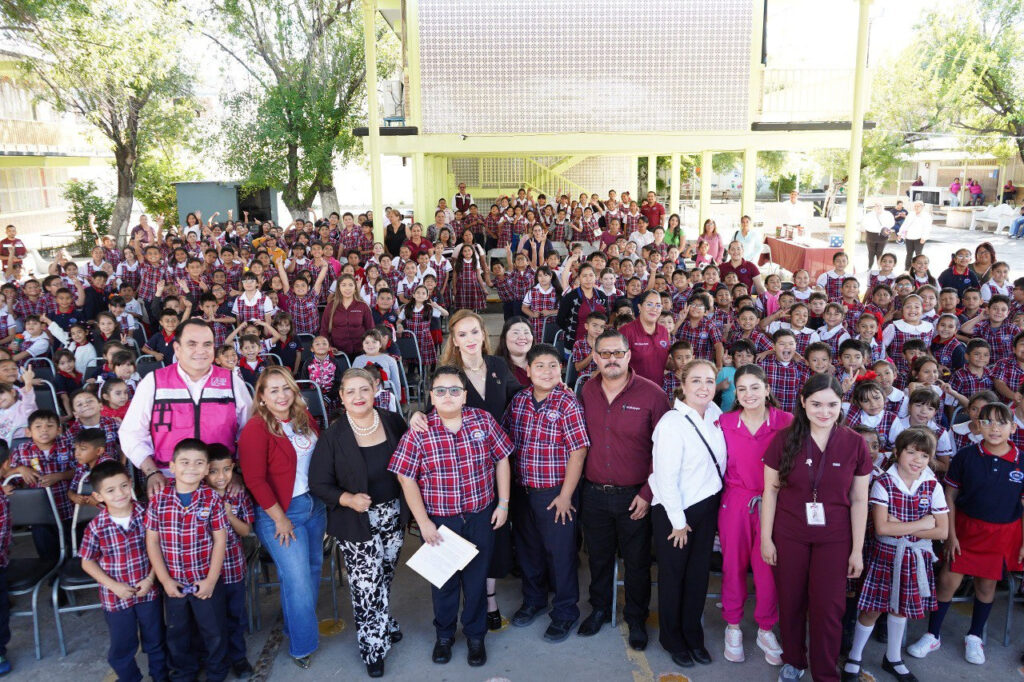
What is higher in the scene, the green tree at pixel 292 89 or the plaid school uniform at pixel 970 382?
the green tree at pixel 292 89

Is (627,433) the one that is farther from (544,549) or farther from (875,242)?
(875,242)

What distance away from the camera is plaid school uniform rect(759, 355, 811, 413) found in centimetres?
589

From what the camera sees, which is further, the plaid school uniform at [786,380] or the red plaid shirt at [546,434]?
the plaid school uniform at [786,380]

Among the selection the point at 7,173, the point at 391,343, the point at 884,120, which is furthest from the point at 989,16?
the point at 7,173

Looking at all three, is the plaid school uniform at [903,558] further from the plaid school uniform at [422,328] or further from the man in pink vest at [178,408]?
the plaid school uniform at [422,328]

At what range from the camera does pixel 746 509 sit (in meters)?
3.98

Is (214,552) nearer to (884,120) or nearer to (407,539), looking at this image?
(407,539)

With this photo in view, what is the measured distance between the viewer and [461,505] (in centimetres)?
387

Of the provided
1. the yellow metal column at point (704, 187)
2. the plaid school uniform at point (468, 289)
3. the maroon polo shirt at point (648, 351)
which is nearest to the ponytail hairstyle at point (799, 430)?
the maroon polo shirt at point (648, 351)

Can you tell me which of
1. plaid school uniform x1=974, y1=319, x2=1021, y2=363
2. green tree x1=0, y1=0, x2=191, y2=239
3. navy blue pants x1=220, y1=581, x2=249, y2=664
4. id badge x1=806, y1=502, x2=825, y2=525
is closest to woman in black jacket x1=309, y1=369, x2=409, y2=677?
navy blue pants x1=220, y1=581, x2=249, y2=664

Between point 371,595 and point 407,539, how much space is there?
1.69m

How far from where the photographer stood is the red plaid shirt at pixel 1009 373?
19.0 ft

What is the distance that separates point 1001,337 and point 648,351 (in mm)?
3648

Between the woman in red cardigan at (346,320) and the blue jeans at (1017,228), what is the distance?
2493cm
